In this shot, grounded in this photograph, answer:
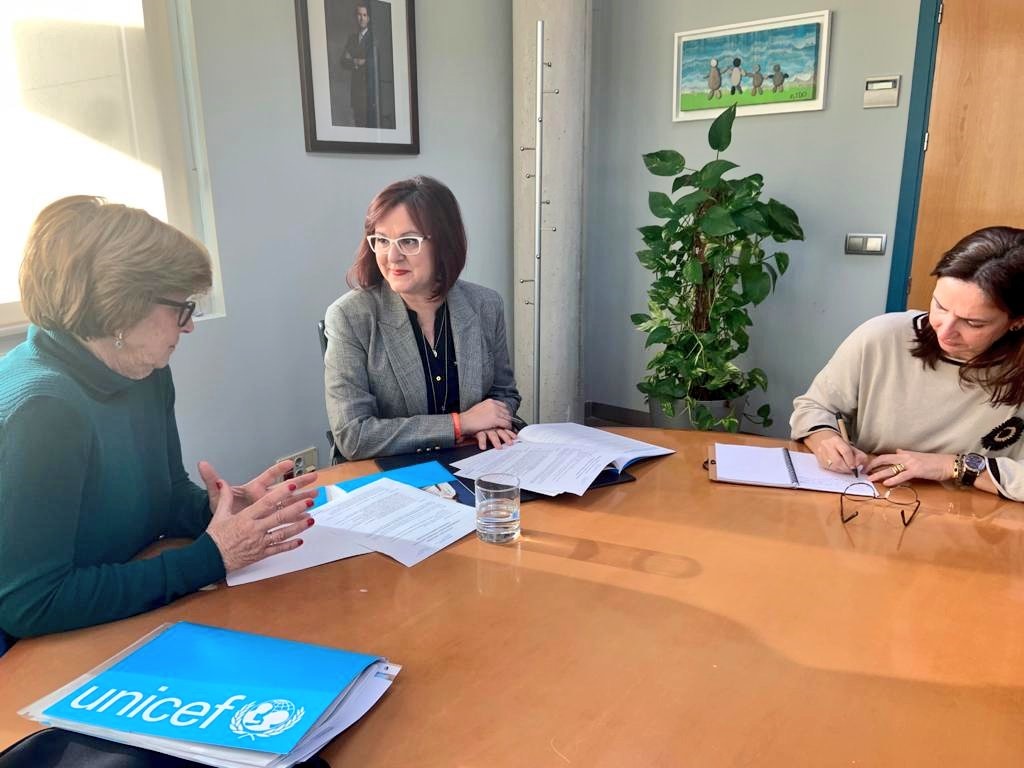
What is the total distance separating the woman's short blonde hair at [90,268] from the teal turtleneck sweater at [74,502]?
1.7 inches

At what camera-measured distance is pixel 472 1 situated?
3182 millimetres

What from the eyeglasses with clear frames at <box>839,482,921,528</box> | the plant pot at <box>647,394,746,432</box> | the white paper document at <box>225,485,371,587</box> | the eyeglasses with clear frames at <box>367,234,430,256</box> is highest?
the eyeglasses with clear frames at <box>367,234,430,256</box>

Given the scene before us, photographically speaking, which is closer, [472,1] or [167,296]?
[167,296]

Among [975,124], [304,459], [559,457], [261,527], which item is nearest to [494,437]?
[559,457]

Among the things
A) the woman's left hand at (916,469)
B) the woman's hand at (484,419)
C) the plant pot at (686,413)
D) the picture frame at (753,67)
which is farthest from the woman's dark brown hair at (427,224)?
the picture frame at (753,67)

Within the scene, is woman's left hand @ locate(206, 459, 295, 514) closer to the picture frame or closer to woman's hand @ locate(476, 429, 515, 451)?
woman's hand @ locate(476, 429, 515, 451)

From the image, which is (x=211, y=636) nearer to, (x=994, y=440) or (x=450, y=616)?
(x=450, y=616)

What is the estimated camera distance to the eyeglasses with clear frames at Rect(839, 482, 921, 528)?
131 centimetres

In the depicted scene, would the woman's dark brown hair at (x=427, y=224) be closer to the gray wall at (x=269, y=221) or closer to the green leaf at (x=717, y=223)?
the gray wall at (x=269, y=221)

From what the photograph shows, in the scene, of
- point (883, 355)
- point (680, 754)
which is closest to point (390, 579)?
point (680, 754)

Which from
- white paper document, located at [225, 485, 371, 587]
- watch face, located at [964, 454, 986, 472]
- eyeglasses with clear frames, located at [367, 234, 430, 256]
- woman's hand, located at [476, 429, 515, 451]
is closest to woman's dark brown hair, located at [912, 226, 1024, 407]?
watch face, located at [964, 454, 986, 472]

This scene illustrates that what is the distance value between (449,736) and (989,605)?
2.54 ft

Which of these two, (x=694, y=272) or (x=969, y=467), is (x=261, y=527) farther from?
(x=694, y=272)

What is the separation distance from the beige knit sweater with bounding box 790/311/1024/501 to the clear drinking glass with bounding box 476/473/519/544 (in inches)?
31.8
